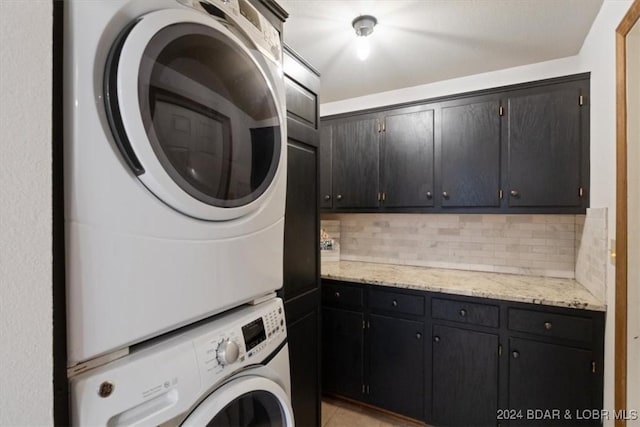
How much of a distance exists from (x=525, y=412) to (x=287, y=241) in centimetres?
167

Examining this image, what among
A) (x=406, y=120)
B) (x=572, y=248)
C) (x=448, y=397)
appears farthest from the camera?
(x=406, y=120)

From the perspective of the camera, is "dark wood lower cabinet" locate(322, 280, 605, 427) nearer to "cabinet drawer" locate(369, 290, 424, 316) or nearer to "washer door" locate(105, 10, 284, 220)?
"cabinet drawer" locate(369, 290, 424, 316)

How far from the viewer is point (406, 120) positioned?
2.31 m

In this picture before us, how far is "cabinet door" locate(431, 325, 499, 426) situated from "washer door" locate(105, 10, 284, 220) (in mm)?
1627

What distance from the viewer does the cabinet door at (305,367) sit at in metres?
1.36

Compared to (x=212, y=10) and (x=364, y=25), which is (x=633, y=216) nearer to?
(x=364, y=25)

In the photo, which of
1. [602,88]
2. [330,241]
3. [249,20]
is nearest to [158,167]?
[249,20]

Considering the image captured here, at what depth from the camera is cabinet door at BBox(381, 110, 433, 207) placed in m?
2.23

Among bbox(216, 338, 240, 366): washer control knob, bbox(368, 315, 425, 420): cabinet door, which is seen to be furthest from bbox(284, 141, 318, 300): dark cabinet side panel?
bbox(368, 315, 425, 420): cabinet door

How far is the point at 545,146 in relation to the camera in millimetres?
1876

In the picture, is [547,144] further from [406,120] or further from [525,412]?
[525,412]

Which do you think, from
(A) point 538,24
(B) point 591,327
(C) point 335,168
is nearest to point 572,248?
(B) point 591,327

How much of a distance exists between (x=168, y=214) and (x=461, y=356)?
6.24 feet

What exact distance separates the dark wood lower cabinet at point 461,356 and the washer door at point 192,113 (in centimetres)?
152
